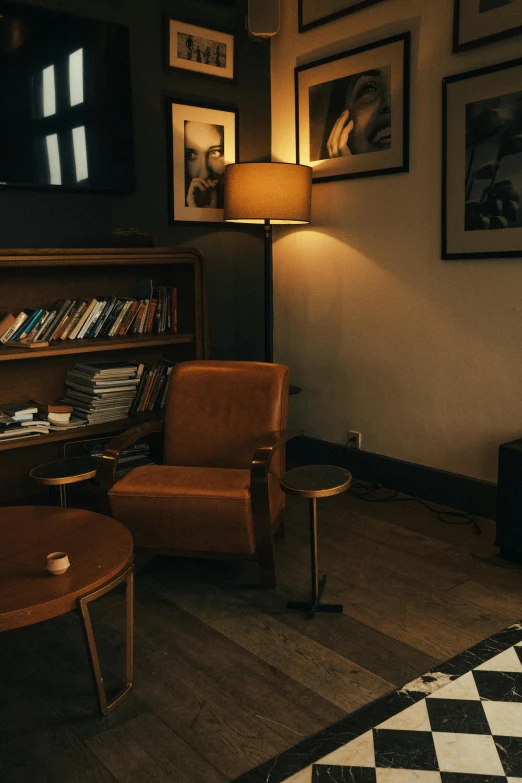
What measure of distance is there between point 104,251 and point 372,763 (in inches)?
96.5

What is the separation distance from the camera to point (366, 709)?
79.8 inches

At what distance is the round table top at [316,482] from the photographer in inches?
96.6

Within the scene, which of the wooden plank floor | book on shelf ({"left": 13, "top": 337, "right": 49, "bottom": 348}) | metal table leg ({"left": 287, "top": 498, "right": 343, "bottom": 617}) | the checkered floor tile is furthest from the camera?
book on shelf ({"left": 13, "top": 337, "right": 49, "bottom": 348})

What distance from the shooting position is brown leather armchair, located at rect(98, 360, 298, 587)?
8.71 feet

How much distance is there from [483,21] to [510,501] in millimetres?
2136

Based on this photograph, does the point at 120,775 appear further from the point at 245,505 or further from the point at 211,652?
the point at 245,505

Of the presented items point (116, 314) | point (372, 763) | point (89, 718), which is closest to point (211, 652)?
point (89, 718)

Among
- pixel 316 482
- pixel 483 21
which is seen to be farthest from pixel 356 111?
pixel 316 482

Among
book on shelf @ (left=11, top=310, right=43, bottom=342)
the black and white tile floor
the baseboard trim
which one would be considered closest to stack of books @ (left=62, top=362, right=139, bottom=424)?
book on shelf @ (left=11, top=310, right=43, bottom=342)

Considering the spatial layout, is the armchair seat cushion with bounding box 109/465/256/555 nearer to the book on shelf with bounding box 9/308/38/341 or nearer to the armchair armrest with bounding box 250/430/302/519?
the armchair armrest with bounding box 250/430/302/519

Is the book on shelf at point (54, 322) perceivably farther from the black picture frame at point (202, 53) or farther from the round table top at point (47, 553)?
the black picture frame at point (202, 53)

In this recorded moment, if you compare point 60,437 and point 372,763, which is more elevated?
point 60,437

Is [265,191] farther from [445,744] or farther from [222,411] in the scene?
[445,744]

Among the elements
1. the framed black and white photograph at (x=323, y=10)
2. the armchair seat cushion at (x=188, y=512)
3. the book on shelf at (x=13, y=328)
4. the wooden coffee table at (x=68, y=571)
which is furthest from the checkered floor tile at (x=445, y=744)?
the framed black and white photograph at (x=323, y=10)
